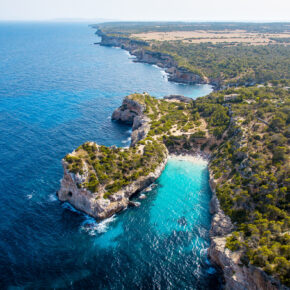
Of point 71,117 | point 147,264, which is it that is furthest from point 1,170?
point 147,264

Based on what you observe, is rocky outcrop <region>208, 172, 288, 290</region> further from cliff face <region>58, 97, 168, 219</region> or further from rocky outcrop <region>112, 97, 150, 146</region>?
rocky outcrop <region>112, 97, 150, 146</region>

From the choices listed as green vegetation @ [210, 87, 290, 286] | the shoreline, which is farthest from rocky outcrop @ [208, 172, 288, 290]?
the shoreline

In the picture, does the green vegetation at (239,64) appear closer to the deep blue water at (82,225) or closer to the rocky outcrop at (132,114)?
the rocky outcrop at (132,114)

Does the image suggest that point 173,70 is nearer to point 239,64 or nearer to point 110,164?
point 239,64

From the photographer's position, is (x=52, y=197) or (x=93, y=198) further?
(x=52, y=197)

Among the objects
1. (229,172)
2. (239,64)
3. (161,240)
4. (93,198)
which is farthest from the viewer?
(239,64)

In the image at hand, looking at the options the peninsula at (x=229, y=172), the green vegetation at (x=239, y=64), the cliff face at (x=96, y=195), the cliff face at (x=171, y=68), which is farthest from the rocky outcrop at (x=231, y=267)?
the cliff face at (x=171, y=68)

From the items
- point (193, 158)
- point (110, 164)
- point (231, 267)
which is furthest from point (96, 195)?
→ point (193, 158)
